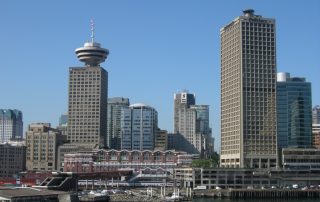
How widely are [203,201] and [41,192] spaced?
228 ft

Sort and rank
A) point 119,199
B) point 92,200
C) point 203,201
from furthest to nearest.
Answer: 1. point 203,201
2. point 119,199
3. point 92,200

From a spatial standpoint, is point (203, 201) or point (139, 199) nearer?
point (139, 199)

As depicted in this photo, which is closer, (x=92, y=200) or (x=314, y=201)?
(x=92, y=200)

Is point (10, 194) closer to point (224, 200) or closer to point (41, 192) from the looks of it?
point (41, 192)

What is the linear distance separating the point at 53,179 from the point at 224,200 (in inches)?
2305

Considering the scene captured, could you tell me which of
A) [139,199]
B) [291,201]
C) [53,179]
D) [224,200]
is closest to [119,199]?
[139,199]

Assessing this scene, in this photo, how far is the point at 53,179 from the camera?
169m

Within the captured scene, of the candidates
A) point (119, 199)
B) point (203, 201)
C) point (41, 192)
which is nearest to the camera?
point (41, 192)

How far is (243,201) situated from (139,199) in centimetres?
3920

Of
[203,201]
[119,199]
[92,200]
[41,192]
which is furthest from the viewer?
[203,201]

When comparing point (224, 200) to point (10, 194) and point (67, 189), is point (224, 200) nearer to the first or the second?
point (67, 189)

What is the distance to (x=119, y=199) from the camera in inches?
6767

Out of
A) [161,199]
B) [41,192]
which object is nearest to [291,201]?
[161,199]

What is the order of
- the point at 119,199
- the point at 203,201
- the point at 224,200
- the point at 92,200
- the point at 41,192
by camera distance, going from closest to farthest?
the point at 41,192, the point at 92,200, the point at 119,199, the point at 203,201, the point at 224,200
